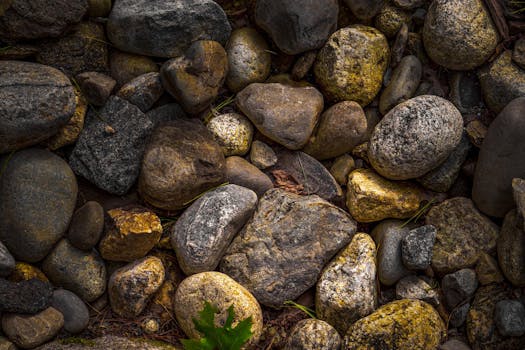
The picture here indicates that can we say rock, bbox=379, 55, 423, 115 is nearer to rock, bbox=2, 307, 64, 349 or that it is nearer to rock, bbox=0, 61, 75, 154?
rock, bbox=0, 61, 75, 154

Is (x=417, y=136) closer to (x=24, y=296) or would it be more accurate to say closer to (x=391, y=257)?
(x=391, y=257)

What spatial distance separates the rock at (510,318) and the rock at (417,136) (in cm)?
97

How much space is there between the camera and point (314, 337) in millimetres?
3457

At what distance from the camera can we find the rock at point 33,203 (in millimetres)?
3469

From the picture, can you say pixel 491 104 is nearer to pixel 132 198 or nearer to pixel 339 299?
pixel 339 299

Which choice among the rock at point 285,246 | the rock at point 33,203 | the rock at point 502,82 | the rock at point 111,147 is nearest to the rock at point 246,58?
the rock at point 111,147

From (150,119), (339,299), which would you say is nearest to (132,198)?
(150,119)

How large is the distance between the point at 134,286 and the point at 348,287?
1.37 m

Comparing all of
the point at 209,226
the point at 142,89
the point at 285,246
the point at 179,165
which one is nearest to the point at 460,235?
the point at 285,246

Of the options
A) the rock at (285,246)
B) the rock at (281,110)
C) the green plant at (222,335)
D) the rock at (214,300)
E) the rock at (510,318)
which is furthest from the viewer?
the rock at (281,110)

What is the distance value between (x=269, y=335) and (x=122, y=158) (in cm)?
151

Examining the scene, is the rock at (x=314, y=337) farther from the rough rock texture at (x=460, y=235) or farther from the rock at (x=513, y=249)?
the rock at (x=513, y=249)

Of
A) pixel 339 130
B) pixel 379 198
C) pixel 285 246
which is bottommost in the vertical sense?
pixel 285 246

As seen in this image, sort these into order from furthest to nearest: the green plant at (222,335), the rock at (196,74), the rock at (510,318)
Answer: the rock at (196,74) → the rock at (510,318) → the green plant at (222,335)
